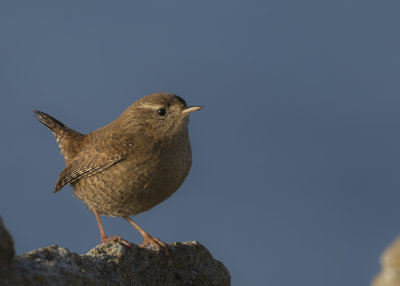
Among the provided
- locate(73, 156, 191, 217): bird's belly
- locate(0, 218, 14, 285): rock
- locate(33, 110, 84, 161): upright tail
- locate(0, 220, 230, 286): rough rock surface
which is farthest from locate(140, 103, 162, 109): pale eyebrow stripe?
locate(0, 218, 14, 285): rock

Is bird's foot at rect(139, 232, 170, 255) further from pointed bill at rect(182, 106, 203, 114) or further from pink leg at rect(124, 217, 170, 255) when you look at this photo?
pointed bill at rect(182, 106, 203, 114)

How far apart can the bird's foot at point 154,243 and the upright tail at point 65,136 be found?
195 centimetres

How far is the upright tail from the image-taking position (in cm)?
757

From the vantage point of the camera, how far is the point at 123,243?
5008mm

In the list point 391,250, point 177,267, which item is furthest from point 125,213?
point 391,250

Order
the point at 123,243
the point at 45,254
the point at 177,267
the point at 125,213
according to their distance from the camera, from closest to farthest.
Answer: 1. the point at 45,254
2. the point at 123,243
3. the point at 177,267
4. the point at 125,213

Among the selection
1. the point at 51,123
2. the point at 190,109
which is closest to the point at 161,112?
the point at 190,109

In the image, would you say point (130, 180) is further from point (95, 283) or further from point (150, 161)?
point (95, 283)

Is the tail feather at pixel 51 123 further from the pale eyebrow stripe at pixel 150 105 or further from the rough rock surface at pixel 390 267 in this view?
the rough rock surface at pixel 390 267

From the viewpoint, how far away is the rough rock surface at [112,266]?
340cm

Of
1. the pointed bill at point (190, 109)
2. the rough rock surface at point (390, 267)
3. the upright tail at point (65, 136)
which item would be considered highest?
the upright tail at point (65, 136)

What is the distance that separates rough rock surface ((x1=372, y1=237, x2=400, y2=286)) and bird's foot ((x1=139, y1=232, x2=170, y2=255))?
2.56 meters

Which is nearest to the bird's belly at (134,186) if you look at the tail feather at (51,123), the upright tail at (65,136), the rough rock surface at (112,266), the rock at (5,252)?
the rough rock surface at (112,266)

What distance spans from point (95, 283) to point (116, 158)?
2.35 meters
